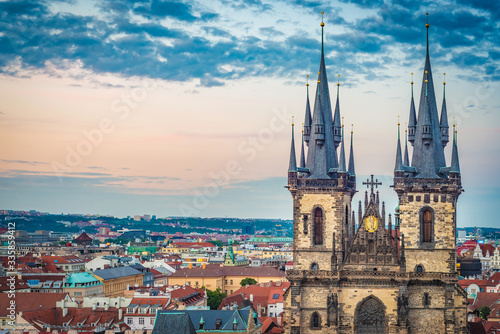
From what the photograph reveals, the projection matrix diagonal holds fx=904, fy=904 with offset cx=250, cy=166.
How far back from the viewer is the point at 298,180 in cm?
7812

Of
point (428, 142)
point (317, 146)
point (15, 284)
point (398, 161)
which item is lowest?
point (15, 284)

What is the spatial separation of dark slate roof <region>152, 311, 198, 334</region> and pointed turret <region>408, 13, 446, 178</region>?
2584 cm

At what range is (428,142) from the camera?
3049 inches

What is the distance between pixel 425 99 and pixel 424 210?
9.76m

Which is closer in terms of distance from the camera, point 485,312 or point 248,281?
point 485,312

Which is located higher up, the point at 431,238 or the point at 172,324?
the point at 431,238

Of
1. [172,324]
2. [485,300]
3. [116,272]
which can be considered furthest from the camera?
[116,272]

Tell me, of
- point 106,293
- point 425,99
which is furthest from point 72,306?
point 425,99

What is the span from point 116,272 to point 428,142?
358ft

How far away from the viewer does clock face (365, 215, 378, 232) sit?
7719cm

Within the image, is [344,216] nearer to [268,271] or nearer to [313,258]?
[313,258]

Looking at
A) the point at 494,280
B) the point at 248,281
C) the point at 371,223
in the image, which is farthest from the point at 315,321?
the point at 248,281

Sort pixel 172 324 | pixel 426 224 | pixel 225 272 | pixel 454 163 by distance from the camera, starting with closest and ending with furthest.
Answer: pixel 426 224
pixel 454 163
pixel 172 324
pixel 225 272

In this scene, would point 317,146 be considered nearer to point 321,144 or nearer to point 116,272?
point 321,144
